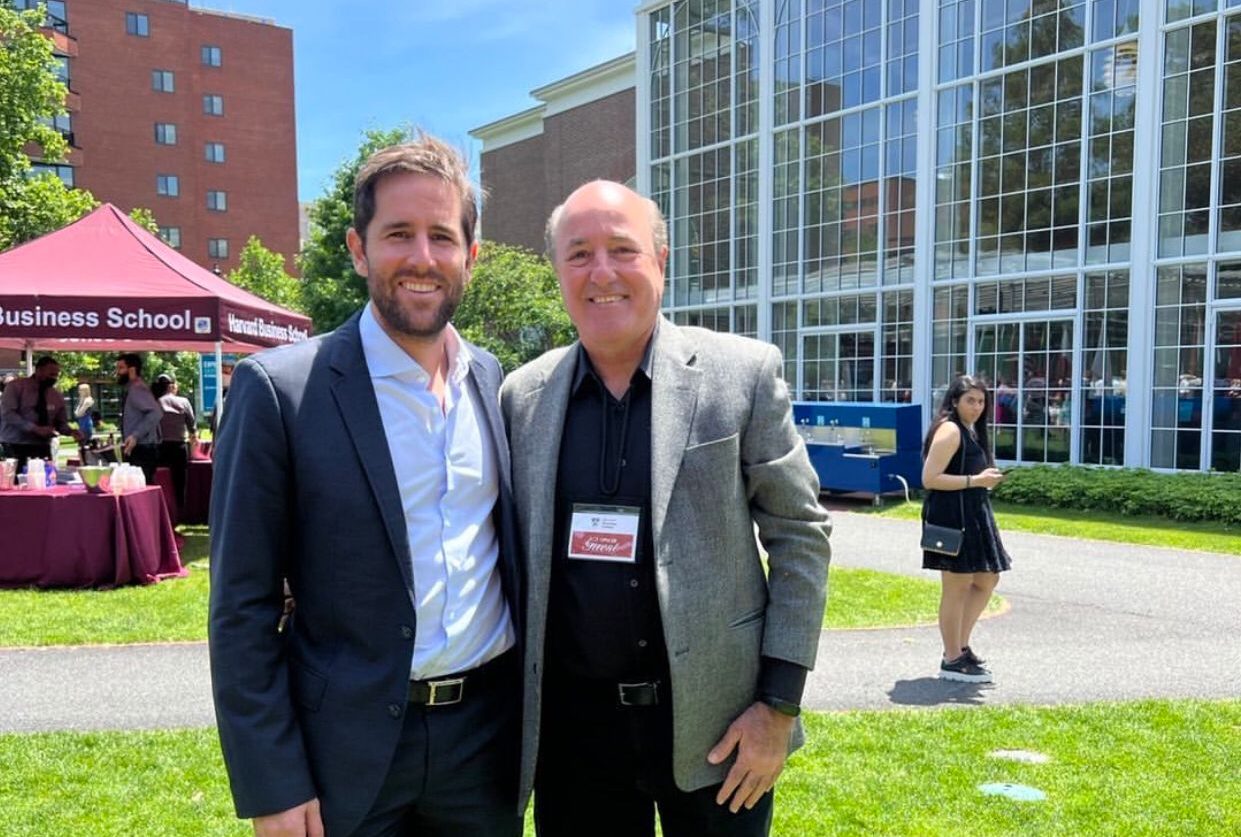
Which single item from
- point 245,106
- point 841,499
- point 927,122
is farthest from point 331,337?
point 245,106

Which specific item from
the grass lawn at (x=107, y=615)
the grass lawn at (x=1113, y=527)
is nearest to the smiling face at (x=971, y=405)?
the grass lawn at (x=107, y=615)

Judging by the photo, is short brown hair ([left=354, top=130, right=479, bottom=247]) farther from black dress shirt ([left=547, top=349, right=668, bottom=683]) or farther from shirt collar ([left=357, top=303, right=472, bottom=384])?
black dress shirt ([left=547, top=349, right=668, bottom=683])

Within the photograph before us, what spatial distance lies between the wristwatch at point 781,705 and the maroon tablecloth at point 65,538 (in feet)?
25.4

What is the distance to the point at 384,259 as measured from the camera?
2.03 meters

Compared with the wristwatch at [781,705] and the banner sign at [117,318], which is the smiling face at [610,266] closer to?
the wristwatch at [781,705]

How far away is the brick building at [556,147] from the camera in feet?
118

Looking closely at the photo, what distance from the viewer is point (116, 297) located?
8.77 meters

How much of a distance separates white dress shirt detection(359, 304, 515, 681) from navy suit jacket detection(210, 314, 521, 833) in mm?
65

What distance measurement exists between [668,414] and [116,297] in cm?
835

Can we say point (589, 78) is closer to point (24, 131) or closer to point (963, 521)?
point (24, 131)

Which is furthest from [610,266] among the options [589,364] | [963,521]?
[963,521]

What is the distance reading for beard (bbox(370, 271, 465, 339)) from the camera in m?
2.03

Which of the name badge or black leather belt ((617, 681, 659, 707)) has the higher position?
the name badge

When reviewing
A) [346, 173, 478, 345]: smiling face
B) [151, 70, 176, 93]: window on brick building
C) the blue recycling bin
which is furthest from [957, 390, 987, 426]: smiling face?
[151, 70, 176, 93]: window on brick building
